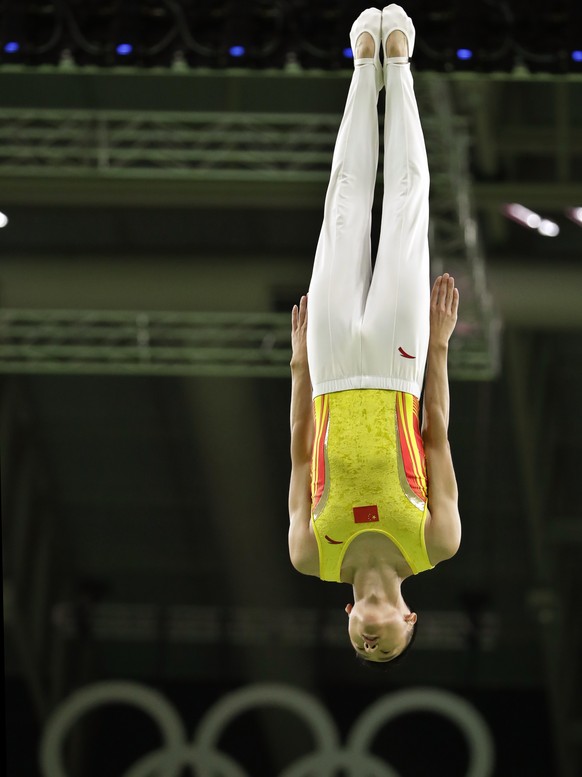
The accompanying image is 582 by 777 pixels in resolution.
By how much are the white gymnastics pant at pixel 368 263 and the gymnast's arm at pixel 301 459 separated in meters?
0.20

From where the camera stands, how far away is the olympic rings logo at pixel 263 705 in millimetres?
9656

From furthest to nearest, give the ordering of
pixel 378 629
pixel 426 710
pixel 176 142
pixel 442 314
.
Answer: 1. pixel 426 710
2. pixel 176 142
3. pixel 442 314
4. pixel 378 629

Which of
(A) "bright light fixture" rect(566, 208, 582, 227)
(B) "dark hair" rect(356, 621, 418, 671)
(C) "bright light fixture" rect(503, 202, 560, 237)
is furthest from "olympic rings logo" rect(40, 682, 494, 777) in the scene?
(B) "dark hair" rect(356, 621, 418, 671)

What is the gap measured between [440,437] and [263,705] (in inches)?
230

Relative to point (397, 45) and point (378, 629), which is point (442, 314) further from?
point (378, 629)

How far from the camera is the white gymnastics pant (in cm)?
449

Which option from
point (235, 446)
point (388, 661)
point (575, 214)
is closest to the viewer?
point (388, 661)

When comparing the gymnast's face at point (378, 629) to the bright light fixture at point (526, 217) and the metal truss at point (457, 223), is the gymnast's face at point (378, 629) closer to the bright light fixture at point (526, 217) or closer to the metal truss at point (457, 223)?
the metal truss at point (457, 223)

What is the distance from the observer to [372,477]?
4473mm

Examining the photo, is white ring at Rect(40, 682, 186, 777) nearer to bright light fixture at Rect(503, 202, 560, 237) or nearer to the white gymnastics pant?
bright light fixture at Rect(503, 202, 560, 237)

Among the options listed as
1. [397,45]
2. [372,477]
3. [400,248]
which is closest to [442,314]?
[400,248]

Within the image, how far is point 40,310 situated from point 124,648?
277 centimetres

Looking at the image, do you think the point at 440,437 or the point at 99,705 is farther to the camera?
the point at 99,705

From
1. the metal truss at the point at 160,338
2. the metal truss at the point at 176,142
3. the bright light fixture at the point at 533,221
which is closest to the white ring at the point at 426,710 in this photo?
the metal truss at the point at 160,338
